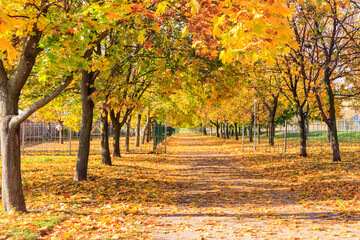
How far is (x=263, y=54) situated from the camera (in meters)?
3.59

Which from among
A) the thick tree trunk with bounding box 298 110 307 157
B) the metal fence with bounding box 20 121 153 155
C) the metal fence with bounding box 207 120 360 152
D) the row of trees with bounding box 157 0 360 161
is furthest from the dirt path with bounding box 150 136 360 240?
the metal fence with bounding box 20 121 153 155

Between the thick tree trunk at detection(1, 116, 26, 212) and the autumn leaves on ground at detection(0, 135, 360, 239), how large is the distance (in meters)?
0.28

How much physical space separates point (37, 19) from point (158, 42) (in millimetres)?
4950

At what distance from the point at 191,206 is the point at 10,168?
3.93 m

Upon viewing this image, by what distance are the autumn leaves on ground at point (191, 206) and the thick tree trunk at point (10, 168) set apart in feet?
0.92

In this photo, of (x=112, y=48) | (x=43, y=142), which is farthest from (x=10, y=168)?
(x=43, y=142)

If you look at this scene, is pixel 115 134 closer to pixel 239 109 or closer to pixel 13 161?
pixel 13 161

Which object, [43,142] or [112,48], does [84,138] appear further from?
[43,142]

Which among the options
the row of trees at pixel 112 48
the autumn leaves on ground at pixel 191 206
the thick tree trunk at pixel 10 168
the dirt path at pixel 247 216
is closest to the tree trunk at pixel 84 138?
the row of trees at pixel 112 48

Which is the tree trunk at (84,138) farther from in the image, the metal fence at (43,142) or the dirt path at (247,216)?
the metal fence at (43,142)

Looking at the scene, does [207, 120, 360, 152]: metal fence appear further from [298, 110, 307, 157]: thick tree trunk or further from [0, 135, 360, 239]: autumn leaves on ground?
[0, 135, 360, 239]: autumn leaves on ground

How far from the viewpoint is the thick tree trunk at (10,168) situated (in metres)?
6.13

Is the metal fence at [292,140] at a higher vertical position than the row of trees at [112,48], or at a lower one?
lower

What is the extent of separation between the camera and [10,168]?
6.15 m
